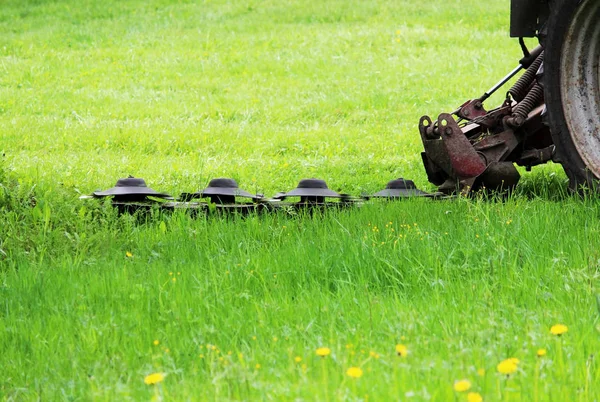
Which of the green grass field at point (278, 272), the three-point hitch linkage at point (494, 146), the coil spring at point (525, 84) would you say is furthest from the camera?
the coil spring at point (525, 84)

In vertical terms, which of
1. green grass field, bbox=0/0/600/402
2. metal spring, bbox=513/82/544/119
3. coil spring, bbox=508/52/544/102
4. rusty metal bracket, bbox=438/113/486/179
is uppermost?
coil spring, bbox=508/52/544/102

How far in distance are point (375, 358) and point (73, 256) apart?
2.45 metres

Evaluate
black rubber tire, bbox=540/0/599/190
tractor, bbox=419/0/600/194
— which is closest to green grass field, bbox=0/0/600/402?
black rubber tire, bbox=540/0/599/190

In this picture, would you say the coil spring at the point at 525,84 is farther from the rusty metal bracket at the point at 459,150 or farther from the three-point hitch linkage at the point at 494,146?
the rusty metal bracket at the point at 459,150

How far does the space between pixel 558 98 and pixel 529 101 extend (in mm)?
600

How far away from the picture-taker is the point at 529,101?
5.90 metres

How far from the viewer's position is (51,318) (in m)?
3.81

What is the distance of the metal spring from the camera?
231 inches

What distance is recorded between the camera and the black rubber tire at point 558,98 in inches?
203

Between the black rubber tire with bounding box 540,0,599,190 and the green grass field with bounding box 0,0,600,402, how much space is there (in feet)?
0.62

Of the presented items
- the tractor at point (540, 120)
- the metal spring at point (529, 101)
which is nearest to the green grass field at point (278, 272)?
the tractor at point (540, 120)

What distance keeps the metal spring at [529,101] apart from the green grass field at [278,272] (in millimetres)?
563

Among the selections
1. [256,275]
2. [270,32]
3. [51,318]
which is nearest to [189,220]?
[256,275]

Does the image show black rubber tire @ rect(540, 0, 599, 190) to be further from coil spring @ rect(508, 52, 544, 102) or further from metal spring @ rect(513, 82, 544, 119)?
coil spring @ rect(508, 52, 544, 102)
